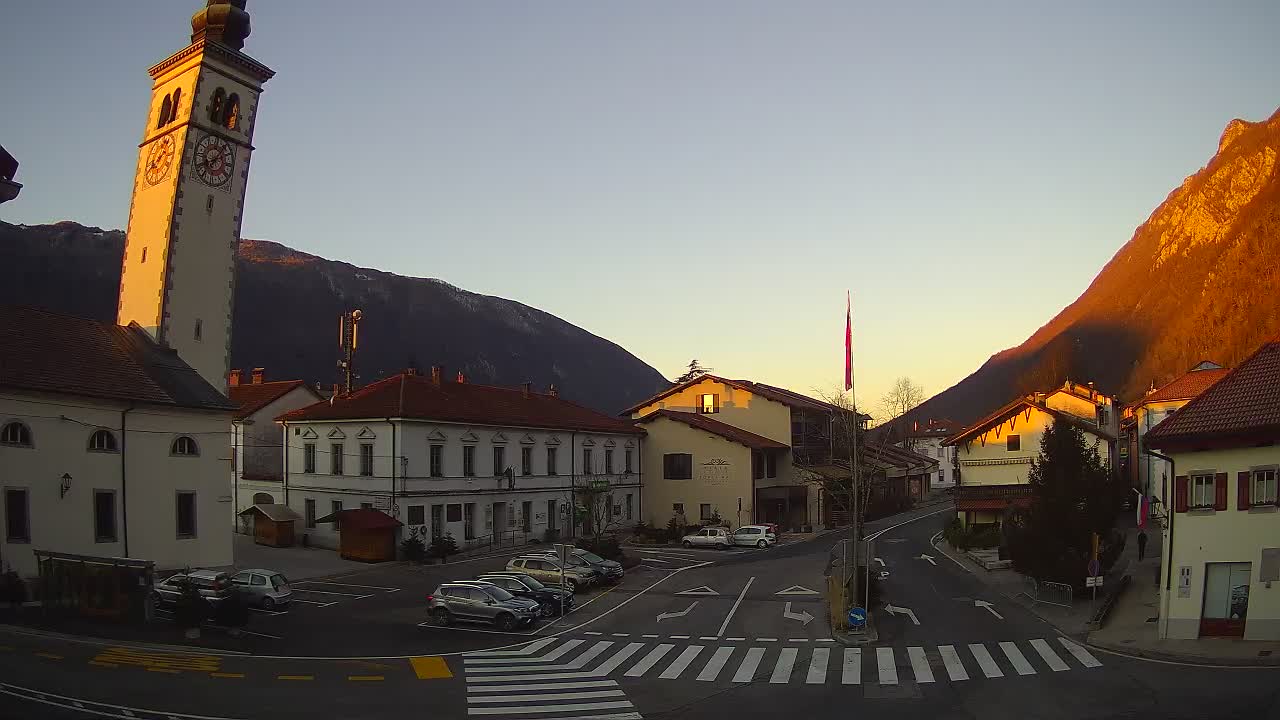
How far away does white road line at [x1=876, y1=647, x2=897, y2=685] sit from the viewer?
22547 millimetres

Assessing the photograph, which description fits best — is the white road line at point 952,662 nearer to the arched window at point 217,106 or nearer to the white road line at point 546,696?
the white road line at point 546,696

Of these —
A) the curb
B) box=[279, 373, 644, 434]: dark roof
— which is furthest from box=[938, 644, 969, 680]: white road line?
box=[279, 373, 644, 434]: dark roof

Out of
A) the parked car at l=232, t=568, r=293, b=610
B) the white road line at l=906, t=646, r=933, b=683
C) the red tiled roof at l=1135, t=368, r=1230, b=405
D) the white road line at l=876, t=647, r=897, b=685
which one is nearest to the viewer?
the white road line at l=876, t=647, r=897, b=685

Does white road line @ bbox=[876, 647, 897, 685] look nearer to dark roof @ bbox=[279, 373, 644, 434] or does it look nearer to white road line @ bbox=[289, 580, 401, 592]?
white road line @ bbox=[289, 580, 401, 592]

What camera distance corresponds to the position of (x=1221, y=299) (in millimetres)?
127250

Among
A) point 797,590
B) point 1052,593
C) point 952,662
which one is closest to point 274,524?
point 797,590

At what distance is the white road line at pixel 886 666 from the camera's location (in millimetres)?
22547

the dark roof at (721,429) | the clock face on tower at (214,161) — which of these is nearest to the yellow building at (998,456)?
the dark roof at (721,429)

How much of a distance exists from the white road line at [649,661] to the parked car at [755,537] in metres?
29.6

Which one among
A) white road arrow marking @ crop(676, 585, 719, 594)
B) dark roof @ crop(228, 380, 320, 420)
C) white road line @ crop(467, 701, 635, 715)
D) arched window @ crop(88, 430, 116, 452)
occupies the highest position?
dark roof @ crop(228, 380, 320, 420)

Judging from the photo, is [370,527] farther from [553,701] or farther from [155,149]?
[553,701]

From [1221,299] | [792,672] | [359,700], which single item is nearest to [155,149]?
[359,700]

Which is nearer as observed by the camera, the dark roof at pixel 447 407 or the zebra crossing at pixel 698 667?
the zebra crossing at pixel 698 667

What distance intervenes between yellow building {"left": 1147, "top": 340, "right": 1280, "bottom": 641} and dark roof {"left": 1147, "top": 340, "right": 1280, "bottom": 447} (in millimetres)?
25
